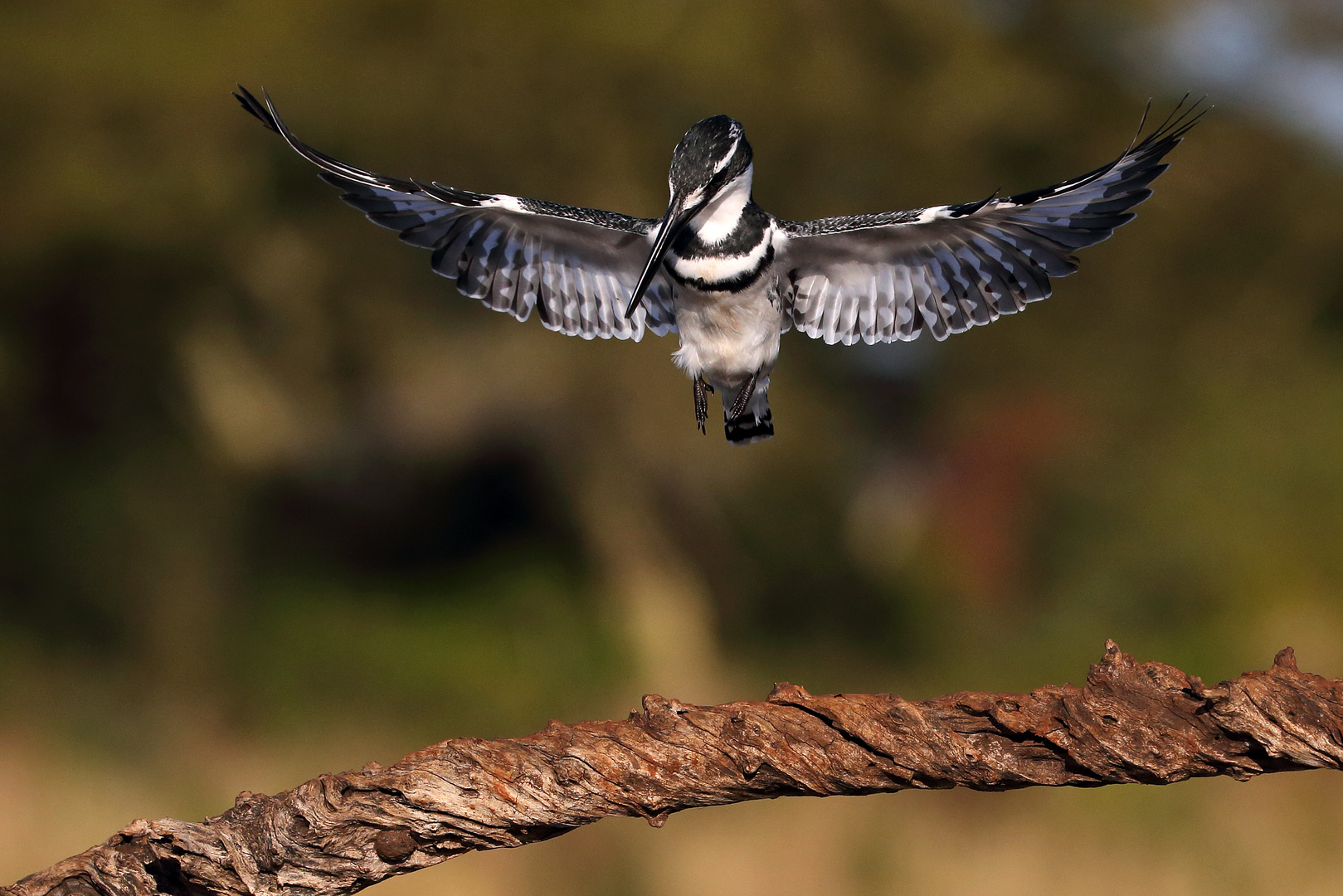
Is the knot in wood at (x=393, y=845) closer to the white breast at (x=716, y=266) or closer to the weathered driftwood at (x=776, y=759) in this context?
the weathered driftwood at (x=776, y=759)

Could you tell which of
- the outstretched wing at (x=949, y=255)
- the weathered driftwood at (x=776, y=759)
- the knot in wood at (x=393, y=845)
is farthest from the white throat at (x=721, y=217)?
the knot in wood at (x=393, y=845)

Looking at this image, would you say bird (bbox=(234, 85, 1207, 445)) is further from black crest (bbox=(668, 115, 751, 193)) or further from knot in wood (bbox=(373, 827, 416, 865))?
knot in wood (bbox=(373, 827, 416, 865))

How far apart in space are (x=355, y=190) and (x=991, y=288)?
1303 mm

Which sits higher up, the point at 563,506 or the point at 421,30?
the point at 421,30

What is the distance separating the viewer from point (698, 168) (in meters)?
1.82

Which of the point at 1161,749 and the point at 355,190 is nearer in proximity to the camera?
the point at 1161,749

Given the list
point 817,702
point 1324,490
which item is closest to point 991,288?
point 817,702

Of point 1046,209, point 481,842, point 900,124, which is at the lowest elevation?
point 481,842

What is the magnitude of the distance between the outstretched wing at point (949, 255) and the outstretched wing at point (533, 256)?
331 millimetres

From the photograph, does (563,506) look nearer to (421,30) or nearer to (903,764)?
(421,30)

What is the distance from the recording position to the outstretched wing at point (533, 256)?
7.62 ft

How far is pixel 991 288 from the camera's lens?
231 centimetres

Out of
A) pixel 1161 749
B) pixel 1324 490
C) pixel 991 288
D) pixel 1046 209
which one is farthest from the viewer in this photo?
pixel 1324 490

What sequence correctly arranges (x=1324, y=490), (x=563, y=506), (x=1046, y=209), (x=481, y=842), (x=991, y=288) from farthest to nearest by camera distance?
(x=563, y=506)
(x=1324, y=490)
(x=991, y=288)
(x=1046, y=209)
(x=481, y=842)
